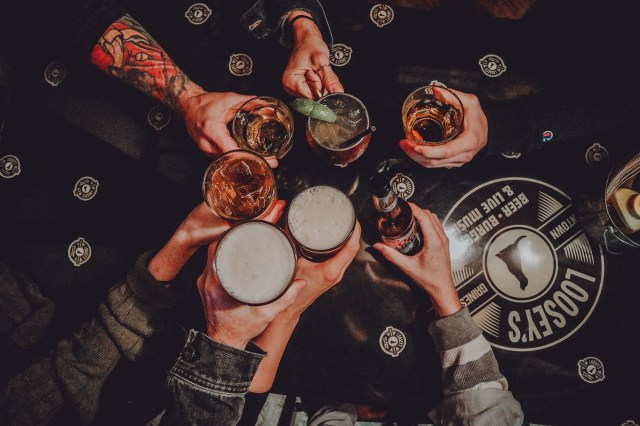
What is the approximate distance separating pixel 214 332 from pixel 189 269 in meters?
0.38

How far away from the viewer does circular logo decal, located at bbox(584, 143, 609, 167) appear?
1579 mm

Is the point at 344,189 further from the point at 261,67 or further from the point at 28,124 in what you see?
the point at 28,124

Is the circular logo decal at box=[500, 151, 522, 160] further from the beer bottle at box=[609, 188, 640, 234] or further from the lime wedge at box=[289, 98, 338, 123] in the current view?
the lime wedge at box=[289, 98, 338, 123]

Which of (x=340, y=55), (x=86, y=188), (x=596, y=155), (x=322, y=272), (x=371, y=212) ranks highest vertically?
(x=340, y=55)

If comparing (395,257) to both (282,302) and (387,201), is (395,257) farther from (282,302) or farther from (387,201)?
(282,302)

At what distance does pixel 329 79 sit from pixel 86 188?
1328 millimetres

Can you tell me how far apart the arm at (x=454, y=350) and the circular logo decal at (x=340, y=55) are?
0.78 meters

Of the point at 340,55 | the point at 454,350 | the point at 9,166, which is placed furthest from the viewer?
the point at 9,166

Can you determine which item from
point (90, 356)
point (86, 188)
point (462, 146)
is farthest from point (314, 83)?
point (90, 356)

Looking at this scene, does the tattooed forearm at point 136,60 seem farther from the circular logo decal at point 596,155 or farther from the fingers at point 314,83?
the circular logo decal at point 596,155

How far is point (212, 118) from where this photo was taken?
152 centimetres

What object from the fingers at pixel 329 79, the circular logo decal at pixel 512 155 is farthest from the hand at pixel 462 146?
the fingers at pixel 329 79

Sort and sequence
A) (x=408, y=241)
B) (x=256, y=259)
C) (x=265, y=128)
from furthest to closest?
(x=265, y=128)
(x=408, y=241)
(x=256, y=259)

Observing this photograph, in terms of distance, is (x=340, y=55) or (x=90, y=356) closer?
(x=90, y=356)
